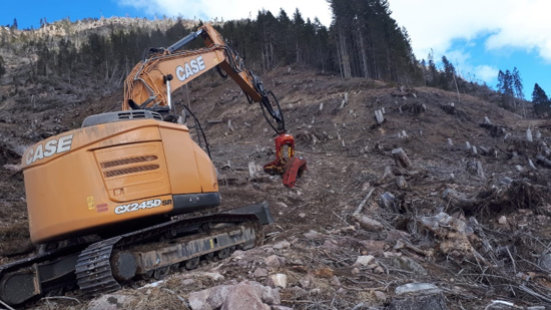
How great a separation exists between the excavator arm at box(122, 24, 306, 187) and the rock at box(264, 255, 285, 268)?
3.03 m

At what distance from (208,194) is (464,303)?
357cm

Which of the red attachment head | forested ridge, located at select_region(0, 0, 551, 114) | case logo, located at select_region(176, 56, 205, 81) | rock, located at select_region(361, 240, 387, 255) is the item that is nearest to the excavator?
case logo, located at select_region(176, 56, 205, 81)

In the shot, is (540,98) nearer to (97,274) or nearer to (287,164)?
(287,164)

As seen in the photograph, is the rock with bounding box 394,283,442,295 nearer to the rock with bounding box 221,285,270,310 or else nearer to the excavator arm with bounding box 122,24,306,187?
the rock with bounding box 221,285,270,310

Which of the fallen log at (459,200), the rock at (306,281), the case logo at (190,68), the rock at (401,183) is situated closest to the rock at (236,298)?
the rock at (306,281)

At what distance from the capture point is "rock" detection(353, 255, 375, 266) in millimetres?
4906

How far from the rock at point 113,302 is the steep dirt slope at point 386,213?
10cm

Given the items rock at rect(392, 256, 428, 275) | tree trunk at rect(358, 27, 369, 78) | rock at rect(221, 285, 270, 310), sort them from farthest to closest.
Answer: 1. tree trunk at rect(358, 27, 369, 78)
2. rock at rect(392, 256, 428, 275)
3. rock at rect(221, 285, 270, 310)

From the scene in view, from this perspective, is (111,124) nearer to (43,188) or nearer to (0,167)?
(43,188)

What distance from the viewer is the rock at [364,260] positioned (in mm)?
4906

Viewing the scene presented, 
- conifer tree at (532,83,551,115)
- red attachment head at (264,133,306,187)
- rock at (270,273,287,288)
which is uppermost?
conifer tree at (532,83,551,115)

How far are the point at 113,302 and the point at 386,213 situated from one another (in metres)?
5.84

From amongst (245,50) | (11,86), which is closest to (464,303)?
(245,50)

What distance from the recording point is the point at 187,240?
5.93 meters
